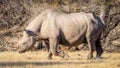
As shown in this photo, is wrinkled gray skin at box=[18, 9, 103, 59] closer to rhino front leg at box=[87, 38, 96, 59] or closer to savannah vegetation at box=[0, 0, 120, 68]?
rhino front leg at box=[87, 38, 96, 59]

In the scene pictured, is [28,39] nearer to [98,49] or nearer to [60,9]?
[98,49]

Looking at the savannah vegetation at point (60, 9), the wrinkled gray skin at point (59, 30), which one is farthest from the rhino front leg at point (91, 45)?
the savannah vegetation at point (60, 9)

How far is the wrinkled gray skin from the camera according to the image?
17.2 meters

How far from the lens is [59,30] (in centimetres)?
1719

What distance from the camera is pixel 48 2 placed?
21594 millimetres

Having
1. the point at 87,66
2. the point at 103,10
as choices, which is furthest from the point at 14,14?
the point at 87,66

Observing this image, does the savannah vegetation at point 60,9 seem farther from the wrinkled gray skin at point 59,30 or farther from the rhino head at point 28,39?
the rhino head at point 28,39

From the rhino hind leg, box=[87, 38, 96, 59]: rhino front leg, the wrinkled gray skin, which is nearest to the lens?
the wrinkled gray skin

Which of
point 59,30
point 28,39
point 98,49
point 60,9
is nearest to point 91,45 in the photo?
point 98,49

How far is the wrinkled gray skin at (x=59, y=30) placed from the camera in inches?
675

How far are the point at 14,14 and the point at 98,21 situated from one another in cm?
544

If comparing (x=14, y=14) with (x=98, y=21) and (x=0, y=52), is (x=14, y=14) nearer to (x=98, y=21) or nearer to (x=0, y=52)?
(x=0, y=52)

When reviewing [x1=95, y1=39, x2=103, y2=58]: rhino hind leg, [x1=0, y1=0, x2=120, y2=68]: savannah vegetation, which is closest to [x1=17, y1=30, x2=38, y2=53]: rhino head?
[x1=95, y1=39, x2=103, y2=58]: rhino hind leg

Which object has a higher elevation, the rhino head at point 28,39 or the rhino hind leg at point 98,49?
the rhino head at point 28,39
